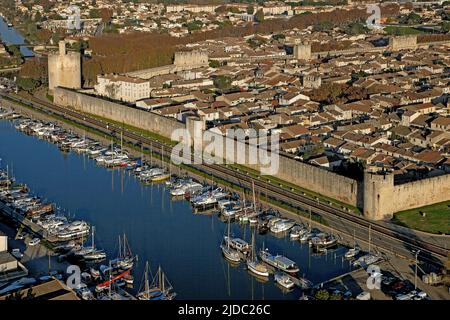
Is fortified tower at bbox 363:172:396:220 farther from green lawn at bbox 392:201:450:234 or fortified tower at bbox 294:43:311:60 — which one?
fortified tower at bbox 294:43:311:60

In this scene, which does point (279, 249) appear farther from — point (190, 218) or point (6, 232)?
point (6, 232)

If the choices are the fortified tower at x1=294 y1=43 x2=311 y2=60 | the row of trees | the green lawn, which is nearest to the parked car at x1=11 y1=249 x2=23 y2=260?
the green lawn

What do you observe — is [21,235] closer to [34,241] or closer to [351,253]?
[34,241]

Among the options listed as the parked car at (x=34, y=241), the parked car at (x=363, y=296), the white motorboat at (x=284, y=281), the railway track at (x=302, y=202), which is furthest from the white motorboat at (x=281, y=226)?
the parked car at (x=34, y=241)

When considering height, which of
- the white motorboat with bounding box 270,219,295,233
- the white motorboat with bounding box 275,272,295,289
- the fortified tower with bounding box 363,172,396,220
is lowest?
the white motorboat with bounding box 275,272,295,289

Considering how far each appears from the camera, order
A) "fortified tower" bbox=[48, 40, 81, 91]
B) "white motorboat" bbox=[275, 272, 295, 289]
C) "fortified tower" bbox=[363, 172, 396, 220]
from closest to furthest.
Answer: "white motorboat" bbox=[275, 272, 295, 289], "fortified tower" bbox=[363, 172, 396, 220], "fortified tower" bbox=[48, 40, 81, 91]

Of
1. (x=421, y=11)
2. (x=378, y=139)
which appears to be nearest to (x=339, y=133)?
(x=378, y=139)
